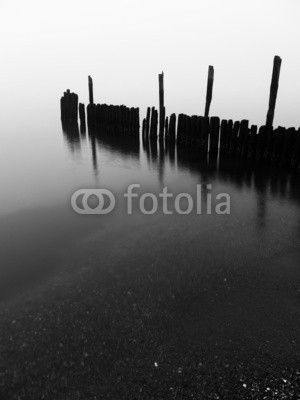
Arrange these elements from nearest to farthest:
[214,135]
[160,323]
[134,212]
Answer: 1. [160,323]
2. [134,212]
3. [214,135]

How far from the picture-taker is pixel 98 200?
980 centimetres

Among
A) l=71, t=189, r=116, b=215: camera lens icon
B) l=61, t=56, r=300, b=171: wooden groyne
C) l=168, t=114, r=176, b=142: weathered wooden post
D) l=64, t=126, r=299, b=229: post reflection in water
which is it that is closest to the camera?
l=71, t=189, r=116, b=215: camera lens icon

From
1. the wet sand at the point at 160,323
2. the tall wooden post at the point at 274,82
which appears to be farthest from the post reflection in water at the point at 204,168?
the wet sand at the point at 160,323

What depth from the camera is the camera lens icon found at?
898cm

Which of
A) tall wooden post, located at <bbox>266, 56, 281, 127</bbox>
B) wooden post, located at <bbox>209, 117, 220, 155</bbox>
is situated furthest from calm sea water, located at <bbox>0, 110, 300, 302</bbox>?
tall wooden post, located at <bbox>266, 56, 281, 127</bbox>

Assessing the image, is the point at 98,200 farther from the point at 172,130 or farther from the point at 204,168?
the point at 172,130

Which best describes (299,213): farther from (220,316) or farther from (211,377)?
(211,377)

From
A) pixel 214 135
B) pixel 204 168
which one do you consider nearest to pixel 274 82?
pixel 214 135

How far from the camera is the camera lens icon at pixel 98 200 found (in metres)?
8.98

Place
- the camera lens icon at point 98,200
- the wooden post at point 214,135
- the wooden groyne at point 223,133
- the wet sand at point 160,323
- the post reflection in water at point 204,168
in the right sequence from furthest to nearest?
the wooden post at point 214,135, the wooden groyne at point 223,133, the post reflection in water at point 204,168, the camera lens icon at point 98,200, the wet sand at point 160,323

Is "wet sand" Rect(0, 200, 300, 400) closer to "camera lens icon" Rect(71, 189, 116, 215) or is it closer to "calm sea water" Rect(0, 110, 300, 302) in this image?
"calm sea water" Rect(0, 110, 300, 302)

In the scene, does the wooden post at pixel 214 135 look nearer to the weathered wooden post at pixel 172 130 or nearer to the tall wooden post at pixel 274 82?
the tall wooden post at pixel 274 82

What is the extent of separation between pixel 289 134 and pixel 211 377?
9231 millimetres

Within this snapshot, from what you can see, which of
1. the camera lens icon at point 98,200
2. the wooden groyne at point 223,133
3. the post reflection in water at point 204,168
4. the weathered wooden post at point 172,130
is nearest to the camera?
the camera lens icon at point 98,200
